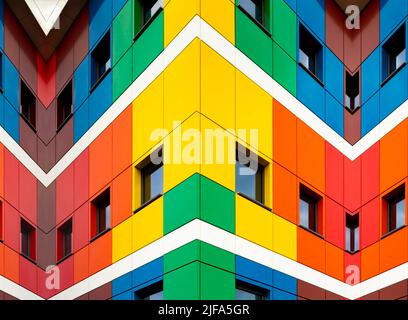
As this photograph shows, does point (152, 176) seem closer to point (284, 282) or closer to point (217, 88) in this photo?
point (217, 88)

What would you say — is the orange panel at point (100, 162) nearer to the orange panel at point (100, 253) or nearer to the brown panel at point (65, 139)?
the orange panel at point (100, 253)

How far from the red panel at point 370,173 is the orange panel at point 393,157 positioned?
225 mm

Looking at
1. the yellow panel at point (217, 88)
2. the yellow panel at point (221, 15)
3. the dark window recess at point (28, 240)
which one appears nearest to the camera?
the yellow panel at point (217, 88)

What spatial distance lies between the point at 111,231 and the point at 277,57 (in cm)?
640

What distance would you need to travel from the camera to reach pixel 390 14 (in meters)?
18.0

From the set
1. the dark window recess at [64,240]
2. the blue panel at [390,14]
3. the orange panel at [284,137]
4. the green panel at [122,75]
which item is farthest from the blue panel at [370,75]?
the dark window recess at [64,240]

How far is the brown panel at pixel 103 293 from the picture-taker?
15.7 meters

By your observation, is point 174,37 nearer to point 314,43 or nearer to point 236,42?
point 236,42

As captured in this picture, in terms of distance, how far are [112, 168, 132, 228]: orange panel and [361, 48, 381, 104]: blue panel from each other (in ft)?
26.1

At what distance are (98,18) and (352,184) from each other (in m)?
9.46

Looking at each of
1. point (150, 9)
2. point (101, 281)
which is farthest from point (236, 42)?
point (101, 281)

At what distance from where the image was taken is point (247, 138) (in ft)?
46.5

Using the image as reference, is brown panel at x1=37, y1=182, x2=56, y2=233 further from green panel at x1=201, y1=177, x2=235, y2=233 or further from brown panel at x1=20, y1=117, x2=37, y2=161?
green panel at x1=201, y1=177, x2=235, y2=233
